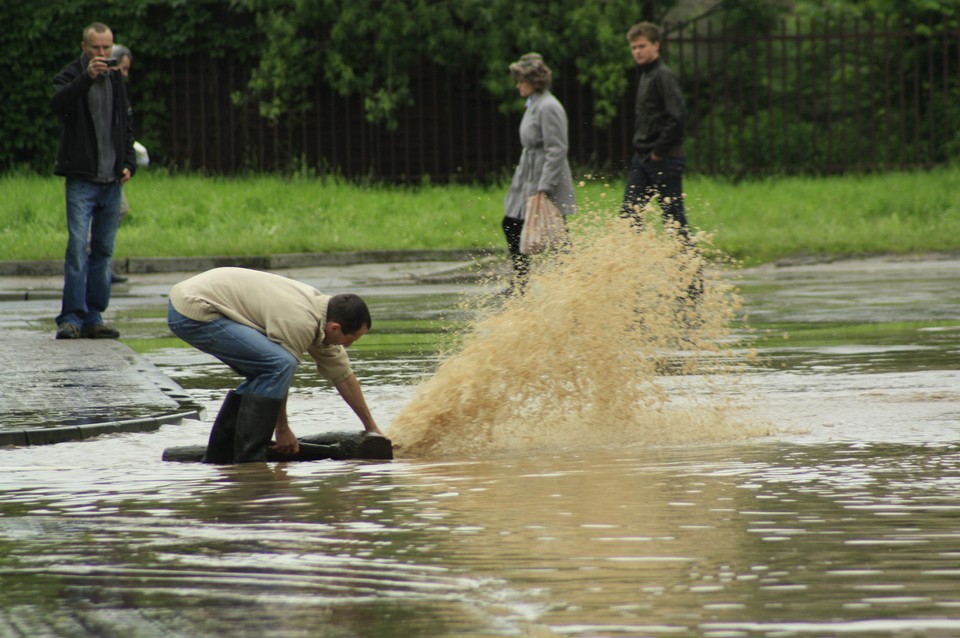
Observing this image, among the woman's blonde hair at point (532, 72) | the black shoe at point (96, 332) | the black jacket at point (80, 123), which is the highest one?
the woman's blonde hair at point (532, 72)

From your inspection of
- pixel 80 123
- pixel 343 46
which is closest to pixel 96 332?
pixel 80 123

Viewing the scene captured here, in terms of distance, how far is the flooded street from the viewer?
13.0ft

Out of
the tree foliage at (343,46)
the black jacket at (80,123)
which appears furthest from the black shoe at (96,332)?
the tree foliage at (343,46)

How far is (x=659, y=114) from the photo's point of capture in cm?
1200

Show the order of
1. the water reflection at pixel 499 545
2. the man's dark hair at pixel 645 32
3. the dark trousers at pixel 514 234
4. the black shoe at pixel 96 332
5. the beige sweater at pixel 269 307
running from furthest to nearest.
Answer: the dark trousers at pixel 514 234 < the man's dark hair at pixel 645 32 < the black shoe at pixel 96 332 < the beige sweater at pixel 269 307 < the water reflection at pixel 499 545

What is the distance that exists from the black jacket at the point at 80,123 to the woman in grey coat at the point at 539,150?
2.68 m

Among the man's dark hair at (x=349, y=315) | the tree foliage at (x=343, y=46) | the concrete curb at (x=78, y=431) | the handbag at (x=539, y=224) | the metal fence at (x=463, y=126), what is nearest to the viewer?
the man's dark hair at (x=349, y=315)

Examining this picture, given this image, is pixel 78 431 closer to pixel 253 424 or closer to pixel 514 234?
pixel 253 424

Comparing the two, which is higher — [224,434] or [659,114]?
[659,114]

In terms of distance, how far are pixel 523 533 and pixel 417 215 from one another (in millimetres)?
16618

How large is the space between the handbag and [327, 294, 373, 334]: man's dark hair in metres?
4.92

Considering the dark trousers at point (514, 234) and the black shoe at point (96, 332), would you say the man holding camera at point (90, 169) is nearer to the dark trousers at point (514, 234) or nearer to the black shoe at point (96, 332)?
the black shoe at point (96, 332)

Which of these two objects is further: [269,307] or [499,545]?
[269,307]

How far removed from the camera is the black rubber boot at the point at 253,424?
6473mm
